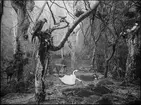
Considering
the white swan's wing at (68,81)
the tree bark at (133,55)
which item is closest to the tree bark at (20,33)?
the white swan's wing at (68,81)

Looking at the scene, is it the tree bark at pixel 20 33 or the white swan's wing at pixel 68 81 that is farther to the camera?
the white swan's wing at pixel 68 81

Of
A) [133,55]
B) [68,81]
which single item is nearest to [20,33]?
[68,81]

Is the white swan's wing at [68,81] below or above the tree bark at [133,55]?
below

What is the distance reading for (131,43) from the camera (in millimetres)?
6320

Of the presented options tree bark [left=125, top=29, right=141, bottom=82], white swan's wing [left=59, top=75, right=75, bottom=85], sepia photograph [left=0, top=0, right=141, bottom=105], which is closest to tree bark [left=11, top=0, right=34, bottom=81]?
sepia photograph [left=0, top=0, right=141, bottom=105]

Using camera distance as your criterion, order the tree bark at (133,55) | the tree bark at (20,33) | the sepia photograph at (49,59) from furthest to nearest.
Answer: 1. the tree bark at (133,55)
2. the tree bark at (20,33)
3. the sepia photograph at (49,59)

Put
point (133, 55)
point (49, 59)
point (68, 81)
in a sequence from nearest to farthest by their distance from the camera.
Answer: point (49, 59) < point (133, 55) < point (68, 81)

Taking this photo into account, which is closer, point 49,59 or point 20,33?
point 49,59

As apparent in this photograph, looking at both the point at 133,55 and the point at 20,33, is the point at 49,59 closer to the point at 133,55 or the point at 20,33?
the point at 20,33

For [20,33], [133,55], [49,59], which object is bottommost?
[49,59]

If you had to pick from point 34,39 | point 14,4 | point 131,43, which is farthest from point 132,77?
point 14,4

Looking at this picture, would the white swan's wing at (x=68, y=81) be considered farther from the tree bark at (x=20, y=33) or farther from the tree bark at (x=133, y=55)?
the tree bark at (x=133, y=55)

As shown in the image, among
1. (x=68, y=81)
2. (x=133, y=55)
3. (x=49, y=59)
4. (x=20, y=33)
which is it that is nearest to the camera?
(x=49, y=59)

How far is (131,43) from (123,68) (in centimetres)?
282
